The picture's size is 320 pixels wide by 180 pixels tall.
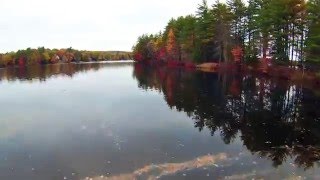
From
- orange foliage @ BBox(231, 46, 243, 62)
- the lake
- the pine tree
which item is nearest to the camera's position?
the lake

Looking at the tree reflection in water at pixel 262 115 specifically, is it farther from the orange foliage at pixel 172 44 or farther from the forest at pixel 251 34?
the orange foliage at pixel 172 44

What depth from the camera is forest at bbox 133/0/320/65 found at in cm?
5773

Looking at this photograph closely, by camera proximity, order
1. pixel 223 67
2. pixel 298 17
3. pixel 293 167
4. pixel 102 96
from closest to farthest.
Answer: pixel 293 167 → pixel 102 96 → pixel 298 17 → pixel 223 67

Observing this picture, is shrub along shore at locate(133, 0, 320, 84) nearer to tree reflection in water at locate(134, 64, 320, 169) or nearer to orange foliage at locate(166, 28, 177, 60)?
orange foliage at locate(166, 28, 177, 60)

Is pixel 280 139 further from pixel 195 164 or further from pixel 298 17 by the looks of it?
pixel 298 17

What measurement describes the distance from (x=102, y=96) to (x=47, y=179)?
101ft

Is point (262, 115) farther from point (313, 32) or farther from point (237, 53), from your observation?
point (237, 53)

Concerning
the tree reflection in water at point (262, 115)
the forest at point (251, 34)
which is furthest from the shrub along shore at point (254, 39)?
the tree reflection in water at point (262, 115)

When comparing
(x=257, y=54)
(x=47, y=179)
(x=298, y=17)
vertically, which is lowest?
(x=47, y=179)

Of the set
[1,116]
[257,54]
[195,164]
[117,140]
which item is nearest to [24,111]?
[1,116]

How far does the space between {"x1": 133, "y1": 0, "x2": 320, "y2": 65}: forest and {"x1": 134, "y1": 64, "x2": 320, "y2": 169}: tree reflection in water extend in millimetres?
11545

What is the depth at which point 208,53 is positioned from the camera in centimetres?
9819

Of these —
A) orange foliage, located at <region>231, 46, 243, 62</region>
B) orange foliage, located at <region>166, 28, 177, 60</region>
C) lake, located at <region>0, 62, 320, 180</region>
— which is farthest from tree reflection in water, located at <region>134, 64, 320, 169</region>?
orange foliage, located at <region>166, 28, 177, 60</region>

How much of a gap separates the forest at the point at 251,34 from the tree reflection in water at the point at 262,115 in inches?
455
